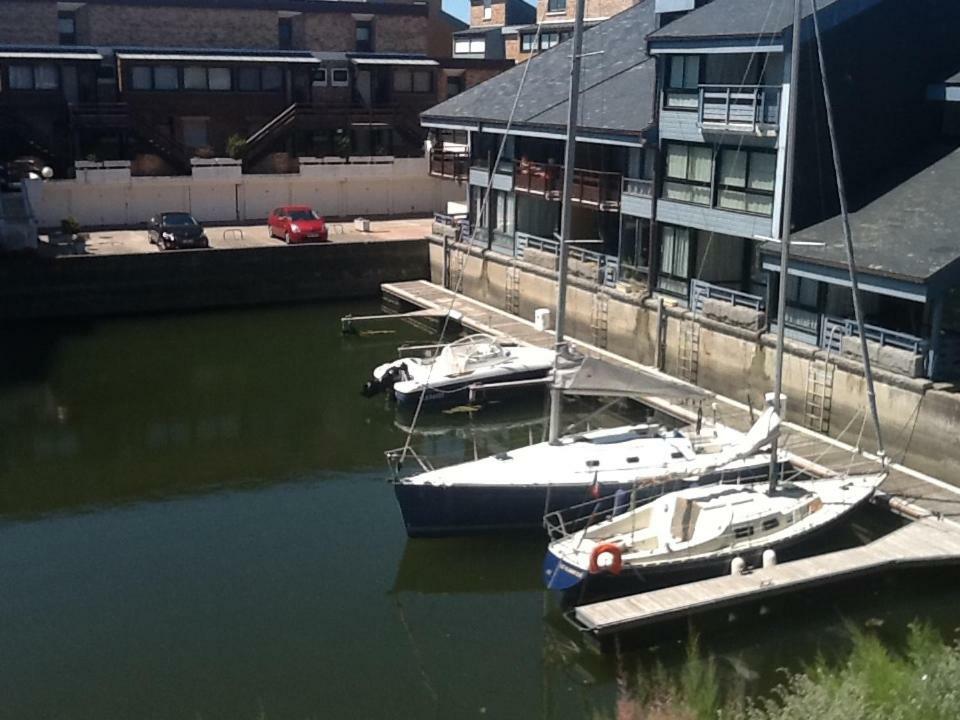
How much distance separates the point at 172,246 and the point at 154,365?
29.8 feet

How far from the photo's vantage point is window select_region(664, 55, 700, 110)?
36.3 meters

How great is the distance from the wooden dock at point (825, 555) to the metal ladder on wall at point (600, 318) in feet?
26.3

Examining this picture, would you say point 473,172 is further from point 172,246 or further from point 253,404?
point 253,404

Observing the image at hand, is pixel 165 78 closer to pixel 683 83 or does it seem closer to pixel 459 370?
pixel 459 370

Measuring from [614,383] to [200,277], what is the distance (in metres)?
25.8

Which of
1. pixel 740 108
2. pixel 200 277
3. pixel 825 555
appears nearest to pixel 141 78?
pixel 200 277

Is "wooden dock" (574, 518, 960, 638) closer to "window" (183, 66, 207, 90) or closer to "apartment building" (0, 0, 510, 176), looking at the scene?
"apartment building" (0, 0, 510, 176)

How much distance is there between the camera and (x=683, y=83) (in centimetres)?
3688

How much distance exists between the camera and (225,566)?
85.8 feet

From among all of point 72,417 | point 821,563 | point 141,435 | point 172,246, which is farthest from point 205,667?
point 172,246

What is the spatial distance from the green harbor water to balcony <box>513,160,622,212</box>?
27.9 ft

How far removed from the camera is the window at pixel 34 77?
2350 inches

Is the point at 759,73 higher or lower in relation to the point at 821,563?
higher

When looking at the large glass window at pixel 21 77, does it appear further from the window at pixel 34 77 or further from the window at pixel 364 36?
the window at pixel 364 36
